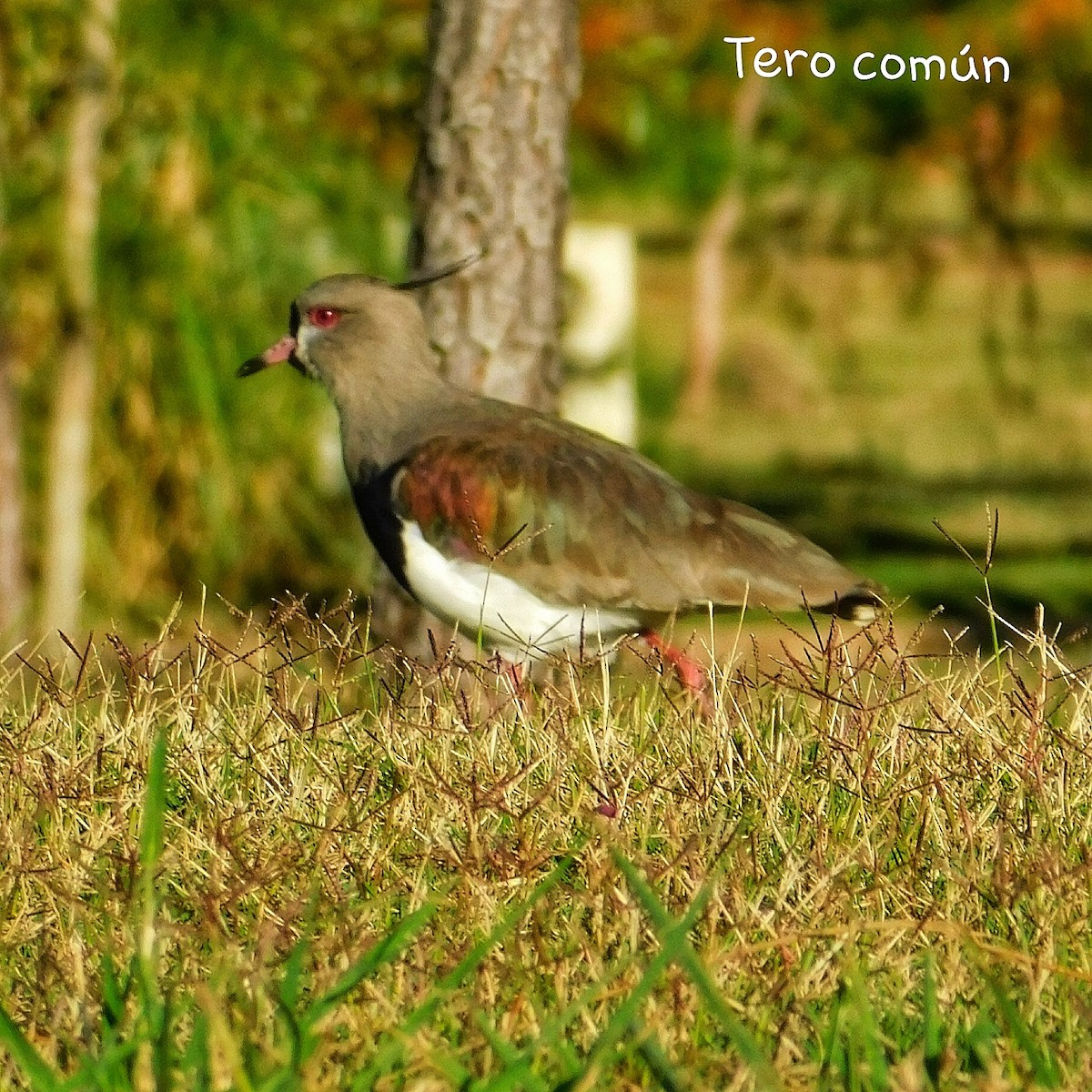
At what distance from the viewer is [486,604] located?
6023mm

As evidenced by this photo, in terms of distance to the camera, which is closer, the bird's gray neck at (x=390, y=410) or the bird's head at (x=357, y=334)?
the bird's gray neck at (x=390, y=410)

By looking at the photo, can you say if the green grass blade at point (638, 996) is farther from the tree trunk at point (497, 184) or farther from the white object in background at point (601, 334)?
the white object in background at point (601, 334)

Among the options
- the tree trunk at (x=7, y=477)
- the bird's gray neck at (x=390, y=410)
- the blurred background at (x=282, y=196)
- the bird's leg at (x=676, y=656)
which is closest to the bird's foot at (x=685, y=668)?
the bird's leg at (x=676, y=656)

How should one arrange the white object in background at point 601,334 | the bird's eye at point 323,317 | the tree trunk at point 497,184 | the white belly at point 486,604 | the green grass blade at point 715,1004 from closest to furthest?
the green grass blade at point 715,1004 → the white belly at point 486,604 → the bird's eye at point 323,317 → the tree trunk at point 497,184 → the white object in background at point 601,334

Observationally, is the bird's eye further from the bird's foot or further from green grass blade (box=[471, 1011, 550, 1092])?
green grass blade (box=[471, 1011, 550, 1092])

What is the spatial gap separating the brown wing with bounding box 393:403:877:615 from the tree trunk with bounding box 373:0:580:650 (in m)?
0.91

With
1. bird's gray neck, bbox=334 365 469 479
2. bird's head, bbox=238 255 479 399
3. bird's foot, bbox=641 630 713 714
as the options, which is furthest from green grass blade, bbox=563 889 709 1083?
bird's head, bbox=238 255 479 399

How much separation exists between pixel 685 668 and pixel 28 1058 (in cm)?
363

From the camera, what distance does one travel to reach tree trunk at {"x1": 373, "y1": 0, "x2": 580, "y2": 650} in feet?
22.1

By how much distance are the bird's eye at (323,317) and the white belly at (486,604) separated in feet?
3.09

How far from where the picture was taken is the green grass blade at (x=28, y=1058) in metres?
2.86

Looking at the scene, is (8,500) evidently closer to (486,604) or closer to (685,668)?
(486,604)

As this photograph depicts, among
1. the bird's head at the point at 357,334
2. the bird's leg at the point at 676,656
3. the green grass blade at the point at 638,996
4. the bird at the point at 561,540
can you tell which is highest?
the green grass blade at the point at 638,996

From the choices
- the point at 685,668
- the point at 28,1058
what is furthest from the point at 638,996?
the point at 685,668
